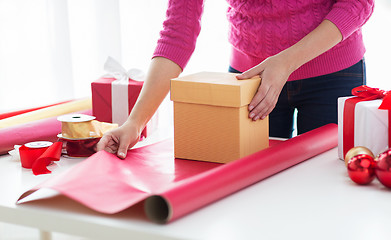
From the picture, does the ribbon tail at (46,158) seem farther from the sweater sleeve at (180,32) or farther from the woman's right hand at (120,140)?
the sweater sleeve at (180,32)

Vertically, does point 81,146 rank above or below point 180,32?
below

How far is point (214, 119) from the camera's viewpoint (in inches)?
42.8

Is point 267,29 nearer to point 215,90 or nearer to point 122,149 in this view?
point 215,90

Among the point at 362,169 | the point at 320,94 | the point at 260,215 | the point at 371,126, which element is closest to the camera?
the point at 260,215

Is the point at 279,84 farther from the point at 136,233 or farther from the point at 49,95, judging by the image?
the point at 49,95

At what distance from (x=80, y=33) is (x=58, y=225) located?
Answer: 188cm

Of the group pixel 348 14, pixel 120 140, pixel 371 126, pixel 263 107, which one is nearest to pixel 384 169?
pixel 371 126

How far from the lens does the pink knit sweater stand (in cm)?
133

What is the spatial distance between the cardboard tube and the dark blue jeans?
57 cm

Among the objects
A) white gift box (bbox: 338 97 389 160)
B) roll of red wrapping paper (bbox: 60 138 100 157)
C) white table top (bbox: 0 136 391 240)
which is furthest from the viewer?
roll of red wrapping paper (bbox: 60 138 100 157)

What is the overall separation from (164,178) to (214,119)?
18 centimetres

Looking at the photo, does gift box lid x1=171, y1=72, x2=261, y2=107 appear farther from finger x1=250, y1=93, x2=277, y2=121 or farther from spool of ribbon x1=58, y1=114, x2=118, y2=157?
spool of ribbon x1=58, y1=114, x2=118, y2=157

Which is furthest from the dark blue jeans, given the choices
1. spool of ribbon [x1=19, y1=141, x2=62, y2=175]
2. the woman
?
spool of ribbon [x1=19, y1=141, x2=62, y2=175]

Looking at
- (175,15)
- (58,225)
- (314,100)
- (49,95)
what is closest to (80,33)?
(49,95)
